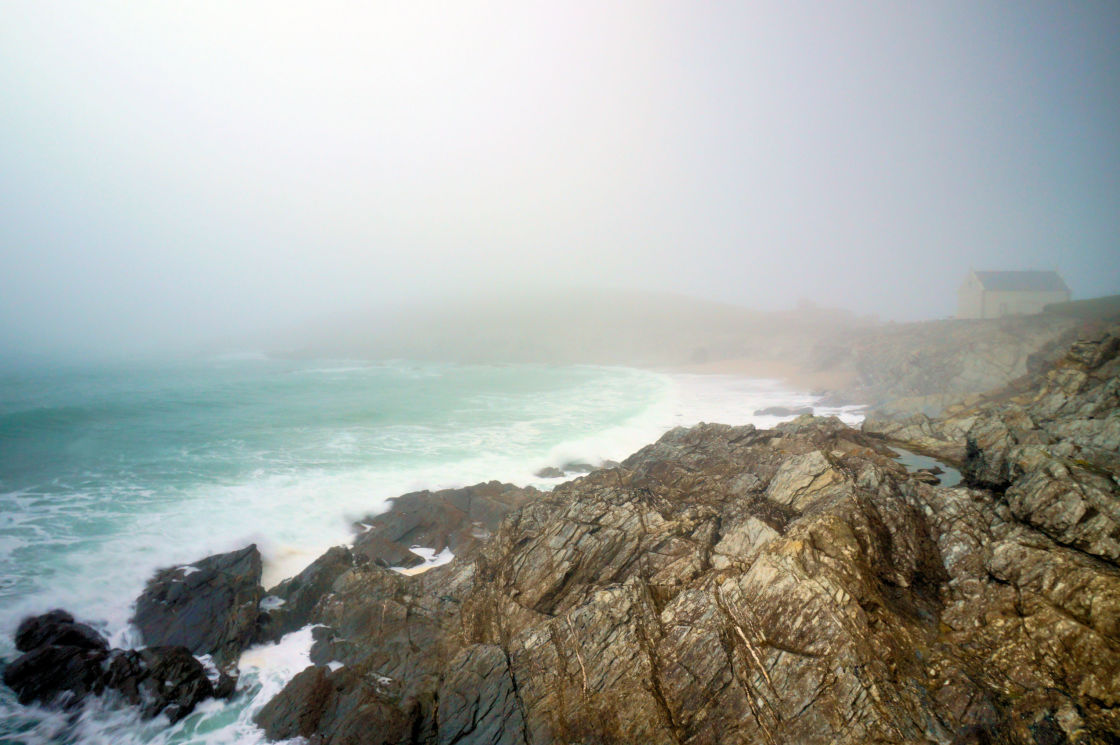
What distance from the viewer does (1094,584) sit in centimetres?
838

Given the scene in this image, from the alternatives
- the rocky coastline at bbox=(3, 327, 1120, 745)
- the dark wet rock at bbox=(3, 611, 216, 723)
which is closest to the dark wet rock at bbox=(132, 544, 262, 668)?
the rocky coastline at bbox=(3, 327, 1120, 745)

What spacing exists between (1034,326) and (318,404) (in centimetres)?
6433

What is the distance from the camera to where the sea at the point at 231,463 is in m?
13.4

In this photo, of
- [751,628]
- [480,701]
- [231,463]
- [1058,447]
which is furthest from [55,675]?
[1058,447]

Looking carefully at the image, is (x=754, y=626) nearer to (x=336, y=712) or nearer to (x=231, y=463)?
(x=336, y=712)

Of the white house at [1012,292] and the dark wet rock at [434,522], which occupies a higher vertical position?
the white house at [1012,292]

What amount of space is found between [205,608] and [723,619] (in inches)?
574

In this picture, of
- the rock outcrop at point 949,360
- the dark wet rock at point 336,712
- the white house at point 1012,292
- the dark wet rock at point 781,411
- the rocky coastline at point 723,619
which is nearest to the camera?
the rocky coastline at point 723,619

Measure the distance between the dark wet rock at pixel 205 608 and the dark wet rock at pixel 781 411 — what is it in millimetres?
35774

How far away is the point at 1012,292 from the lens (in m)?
59.8

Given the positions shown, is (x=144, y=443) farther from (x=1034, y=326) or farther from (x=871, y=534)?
(x=1034, y=326)

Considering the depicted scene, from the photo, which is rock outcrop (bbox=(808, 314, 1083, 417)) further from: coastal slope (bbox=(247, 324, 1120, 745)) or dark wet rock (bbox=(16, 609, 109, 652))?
dark wet rock (bbox=(16, 609, 109, 652))

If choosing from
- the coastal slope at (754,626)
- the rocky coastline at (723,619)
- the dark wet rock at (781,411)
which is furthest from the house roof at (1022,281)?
the coastal slope at (754,626)

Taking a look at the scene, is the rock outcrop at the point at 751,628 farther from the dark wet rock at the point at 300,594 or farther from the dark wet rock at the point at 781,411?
the dark wet rock at the point at 781,411
